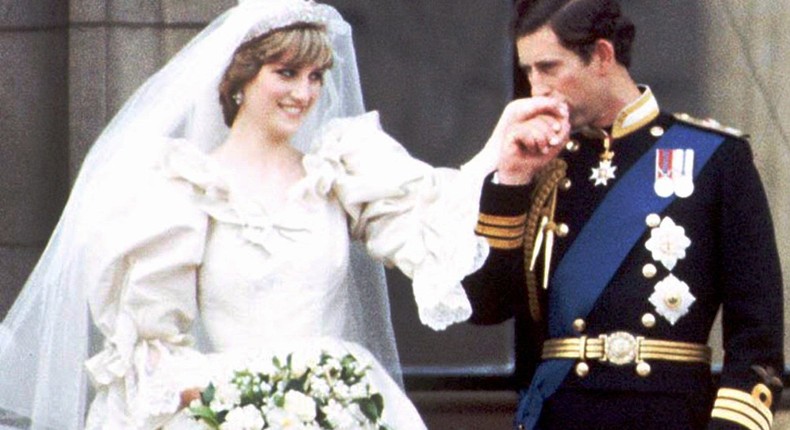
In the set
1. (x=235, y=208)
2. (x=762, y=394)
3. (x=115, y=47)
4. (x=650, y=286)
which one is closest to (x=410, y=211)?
(x=235, y=208)

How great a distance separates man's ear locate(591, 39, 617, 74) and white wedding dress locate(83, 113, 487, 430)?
508 mm

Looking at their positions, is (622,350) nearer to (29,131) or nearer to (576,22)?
(576,22)

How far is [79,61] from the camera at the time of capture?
9.41 metres

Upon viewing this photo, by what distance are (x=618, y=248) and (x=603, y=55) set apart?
475mm

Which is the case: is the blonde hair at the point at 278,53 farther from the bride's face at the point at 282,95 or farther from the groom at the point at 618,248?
the groom at the point at 618,248

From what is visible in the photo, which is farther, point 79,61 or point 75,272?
point 79,61

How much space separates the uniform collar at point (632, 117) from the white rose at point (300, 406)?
1.04 m

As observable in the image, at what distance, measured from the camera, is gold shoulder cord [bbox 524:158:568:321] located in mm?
6648

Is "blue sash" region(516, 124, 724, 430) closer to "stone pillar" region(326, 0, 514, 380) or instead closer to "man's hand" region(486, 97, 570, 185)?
"man's hand" region(486, 97, 570, 185)

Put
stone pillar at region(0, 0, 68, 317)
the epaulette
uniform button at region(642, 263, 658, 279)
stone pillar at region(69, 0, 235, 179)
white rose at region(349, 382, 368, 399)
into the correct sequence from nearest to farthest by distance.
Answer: white rose at region(349, 382, 368, 399), uniform button at region(642, 263, 658, 279), the epaulette, stone pillar at region(69, 0, 235, 179), stone pillar at region(0, 0, 68, 317)

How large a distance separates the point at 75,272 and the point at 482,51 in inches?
109

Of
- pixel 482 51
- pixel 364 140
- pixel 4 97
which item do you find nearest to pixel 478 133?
pixel 482 51

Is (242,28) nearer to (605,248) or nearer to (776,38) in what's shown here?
(605,248)

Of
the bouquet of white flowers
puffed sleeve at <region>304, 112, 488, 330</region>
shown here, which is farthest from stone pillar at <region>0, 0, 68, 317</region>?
the bouquet of white flowers
